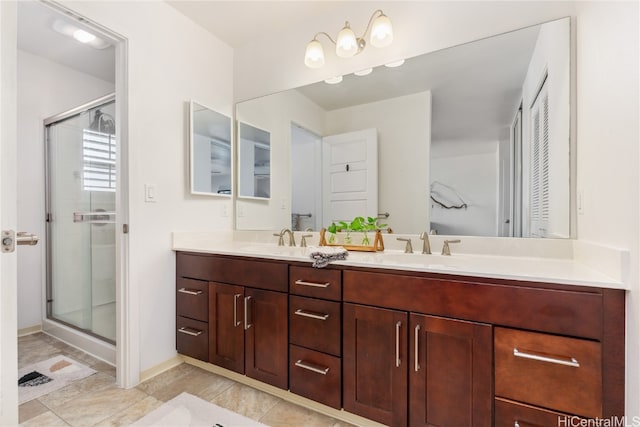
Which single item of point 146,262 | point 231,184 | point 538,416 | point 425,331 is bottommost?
point 538,416

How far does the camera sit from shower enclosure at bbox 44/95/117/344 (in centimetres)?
219

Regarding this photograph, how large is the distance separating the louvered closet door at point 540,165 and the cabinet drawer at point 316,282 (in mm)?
1020

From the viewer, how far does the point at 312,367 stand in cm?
144

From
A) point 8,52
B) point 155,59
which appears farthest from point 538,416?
point 155,59

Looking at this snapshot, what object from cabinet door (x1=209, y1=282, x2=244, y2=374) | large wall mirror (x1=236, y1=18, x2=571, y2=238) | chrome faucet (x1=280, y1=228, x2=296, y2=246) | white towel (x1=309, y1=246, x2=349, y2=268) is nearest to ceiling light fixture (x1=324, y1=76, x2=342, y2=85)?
large wall mirror (x1=236, y1=18, x2=571, y2=238)

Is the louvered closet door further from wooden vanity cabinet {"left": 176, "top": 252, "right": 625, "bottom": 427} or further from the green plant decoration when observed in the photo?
the green plant decoration

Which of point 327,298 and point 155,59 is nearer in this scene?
point 327,298

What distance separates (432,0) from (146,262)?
230 centimetres

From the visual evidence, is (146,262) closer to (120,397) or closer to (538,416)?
(120,397)

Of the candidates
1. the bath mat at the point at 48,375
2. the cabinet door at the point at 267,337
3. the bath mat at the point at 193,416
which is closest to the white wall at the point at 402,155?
the cabinet door at the point at 267,337

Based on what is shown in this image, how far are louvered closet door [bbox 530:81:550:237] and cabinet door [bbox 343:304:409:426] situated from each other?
865mm

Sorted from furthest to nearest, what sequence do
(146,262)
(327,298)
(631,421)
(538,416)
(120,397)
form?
(146,262) < (120,397) < (327,298) < (538,416) < (631,421)

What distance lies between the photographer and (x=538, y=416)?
1002 millimetres

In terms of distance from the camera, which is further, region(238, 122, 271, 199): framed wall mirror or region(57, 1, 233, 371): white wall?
region(238, 122, 271, 199): framed wall mirror
